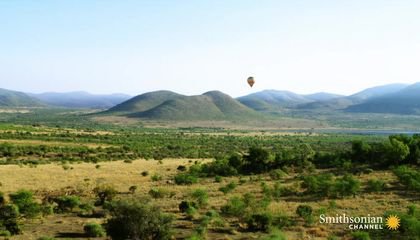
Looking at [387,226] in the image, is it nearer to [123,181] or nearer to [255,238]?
[255,238]

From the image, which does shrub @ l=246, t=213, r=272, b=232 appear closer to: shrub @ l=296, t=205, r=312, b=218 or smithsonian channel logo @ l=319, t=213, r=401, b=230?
shrub @ l=296, t=205, r=312, b=218

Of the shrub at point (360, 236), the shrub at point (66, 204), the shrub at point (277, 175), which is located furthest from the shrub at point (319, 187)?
the shrub at point (66, 204)

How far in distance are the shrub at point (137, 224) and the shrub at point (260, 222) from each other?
568 cm

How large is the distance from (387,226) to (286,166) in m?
33.3

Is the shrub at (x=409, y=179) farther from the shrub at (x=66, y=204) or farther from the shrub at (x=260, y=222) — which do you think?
the shrub at (x=66, y=204)

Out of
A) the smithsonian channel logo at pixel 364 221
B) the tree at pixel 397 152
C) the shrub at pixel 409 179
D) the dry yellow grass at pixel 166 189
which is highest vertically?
the tree at pixel 397 152

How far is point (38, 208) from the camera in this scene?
31.0 meters

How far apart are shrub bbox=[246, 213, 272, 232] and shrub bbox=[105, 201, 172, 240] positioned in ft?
18.6

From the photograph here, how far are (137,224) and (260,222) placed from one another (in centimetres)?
811

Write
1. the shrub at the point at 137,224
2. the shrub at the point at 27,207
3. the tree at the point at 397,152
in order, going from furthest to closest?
the tree at the point at 397,152, the shrub at the point at 27,207, the shrub at the point at 137,224

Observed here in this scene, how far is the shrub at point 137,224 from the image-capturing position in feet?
79.5

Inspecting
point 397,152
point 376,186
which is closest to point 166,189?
point 376,186

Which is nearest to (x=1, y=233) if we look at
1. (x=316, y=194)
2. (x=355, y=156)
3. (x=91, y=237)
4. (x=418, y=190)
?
(x=91, y=237)

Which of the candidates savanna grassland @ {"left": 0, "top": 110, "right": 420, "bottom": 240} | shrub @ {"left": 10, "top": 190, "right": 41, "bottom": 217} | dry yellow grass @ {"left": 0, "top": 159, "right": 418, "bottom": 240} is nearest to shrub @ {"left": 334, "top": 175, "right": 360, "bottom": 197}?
savanna grassland @ {"left": 0, "top": 110, "right": 420, "bottom": 240}
